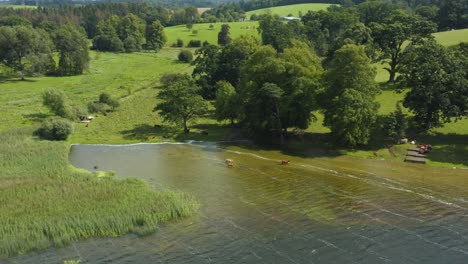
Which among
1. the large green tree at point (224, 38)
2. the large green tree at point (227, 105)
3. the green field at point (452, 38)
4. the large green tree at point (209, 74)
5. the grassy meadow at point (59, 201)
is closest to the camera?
the grassy meadow at point (59, 201)

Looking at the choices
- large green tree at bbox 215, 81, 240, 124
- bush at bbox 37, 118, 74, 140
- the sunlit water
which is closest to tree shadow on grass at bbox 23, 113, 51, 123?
bush at bbox 37, 118, 74, 140

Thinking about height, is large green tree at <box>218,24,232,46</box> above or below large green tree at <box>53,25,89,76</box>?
above

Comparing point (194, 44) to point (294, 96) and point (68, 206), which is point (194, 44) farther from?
point (68, 206)

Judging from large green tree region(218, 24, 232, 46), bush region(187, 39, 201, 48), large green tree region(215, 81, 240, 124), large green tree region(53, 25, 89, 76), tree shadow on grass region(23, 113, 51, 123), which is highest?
large green tree region(218, 24, 232, 46)

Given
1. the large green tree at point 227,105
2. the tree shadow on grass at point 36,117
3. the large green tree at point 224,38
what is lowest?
the tree shadow on grass at point 36,117

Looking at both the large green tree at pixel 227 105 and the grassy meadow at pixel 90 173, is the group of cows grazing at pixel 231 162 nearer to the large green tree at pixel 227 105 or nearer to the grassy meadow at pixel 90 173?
the grassy meadow at pixel 90 173

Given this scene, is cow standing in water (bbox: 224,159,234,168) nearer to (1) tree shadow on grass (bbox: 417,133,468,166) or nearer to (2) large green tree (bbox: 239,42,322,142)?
(2) large green tree (bbox: 239,42,322,142)

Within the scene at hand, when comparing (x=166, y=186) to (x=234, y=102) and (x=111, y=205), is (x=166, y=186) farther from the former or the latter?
(x=234, y=102)

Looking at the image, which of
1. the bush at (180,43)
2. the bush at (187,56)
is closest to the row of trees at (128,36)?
the bush at (180,43)
